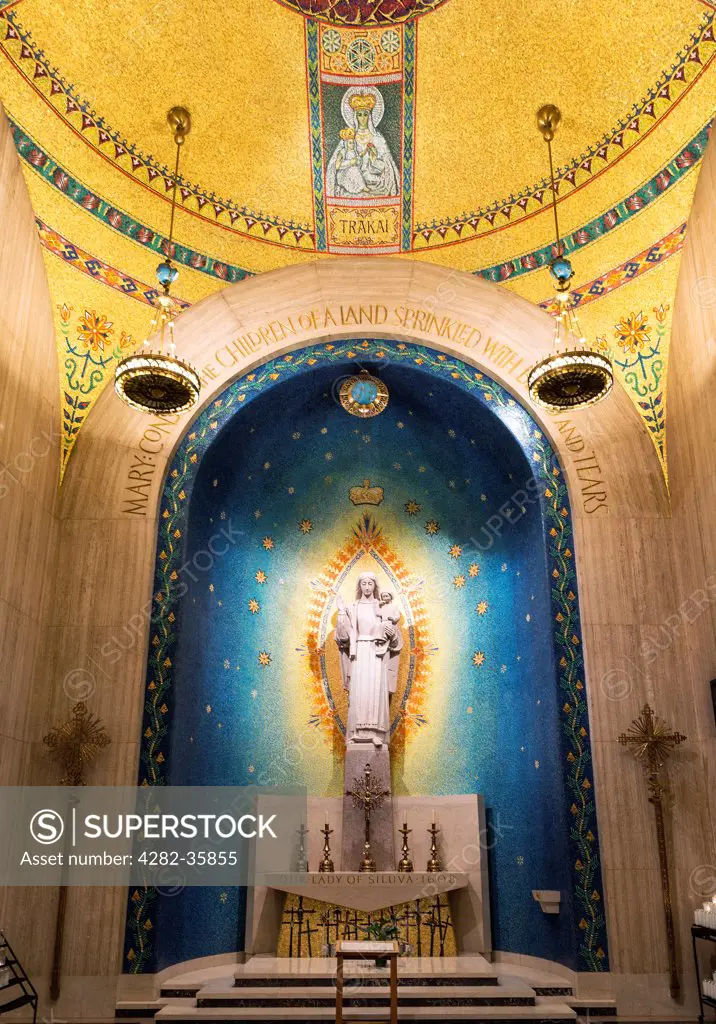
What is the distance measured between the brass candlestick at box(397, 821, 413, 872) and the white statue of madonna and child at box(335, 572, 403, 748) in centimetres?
95

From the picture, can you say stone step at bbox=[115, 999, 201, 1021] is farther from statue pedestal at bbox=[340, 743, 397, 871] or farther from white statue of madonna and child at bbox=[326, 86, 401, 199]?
white statue of madonna and child at bbox=[326, 86, 401, 199]

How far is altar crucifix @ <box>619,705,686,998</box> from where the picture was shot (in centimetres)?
804

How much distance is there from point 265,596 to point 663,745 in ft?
16.3

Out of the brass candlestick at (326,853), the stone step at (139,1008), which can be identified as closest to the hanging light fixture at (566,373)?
the brass candlestick at (326,853)

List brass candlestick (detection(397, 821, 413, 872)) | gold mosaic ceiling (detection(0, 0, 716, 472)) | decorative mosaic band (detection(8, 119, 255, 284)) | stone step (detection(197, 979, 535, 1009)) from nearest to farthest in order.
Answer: stone step (detection(197, 979, 535, 1009)) < gold mosaic ceiling (detection(0, 0, 716, 472)) < decorative mosaic band (detection(8, 119, 255, 284)) < brass candlestick (detection(397, 821, 413, 872))

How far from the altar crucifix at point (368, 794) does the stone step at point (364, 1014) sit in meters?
2.19

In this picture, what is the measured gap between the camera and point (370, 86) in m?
9.00

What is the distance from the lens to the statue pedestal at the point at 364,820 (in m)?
9.55

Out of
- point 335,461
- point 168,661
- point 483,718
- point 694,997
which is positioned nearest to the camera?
point 694,997

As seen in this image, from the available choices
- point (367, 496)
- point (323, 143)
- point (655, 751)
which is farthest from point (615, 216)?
point (655, 751)

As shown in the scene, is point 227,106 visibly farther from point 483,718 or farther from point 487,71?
point 483,718

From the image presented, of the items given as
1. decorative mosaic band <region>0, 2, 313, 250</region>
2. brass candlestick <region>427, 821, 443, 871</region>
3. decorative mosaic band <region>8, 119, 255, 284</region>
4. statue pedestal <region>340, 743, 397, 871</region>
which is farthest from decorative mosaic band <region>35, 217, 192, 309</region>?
brass candlestick <region>427, 821, 443, 871</region>

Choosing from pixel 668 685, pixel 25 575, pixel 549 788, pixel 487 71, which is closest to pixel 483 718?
pixel 549 788

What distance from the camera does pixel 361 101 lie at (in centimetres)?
911
